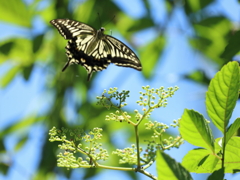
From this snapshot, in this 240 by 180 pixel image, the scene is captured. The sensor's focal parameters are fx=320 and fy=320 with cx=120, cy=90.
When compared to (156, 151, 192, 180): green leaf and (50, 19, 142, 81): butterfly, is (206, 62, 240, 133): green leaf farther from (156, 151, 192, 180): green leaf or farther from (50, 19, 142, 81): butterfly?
(50, 19, 142, 81): butterfly

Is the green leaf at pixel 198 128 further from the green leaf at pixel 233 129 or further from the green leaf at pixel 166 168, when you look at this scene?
the green leaf at pixel 166 168

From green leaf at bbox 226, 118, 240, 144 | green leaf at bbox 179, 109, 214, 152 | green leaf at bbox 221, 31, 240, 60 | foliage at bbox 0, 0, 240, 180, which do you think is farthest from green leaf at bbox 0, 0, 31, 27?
green leaf at bbox 226, 118, 240, 144

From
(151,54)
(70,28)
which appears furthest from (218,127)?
(151,54)

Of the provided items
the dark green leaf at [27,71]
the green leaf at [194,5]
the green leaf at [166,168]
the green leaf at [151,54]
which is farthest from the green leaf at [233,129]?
the dark green leaf at [27,71]

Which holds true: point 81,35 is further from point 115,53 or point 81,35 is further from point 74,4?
point 115,53

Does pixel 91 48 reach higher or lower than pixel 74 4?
lower

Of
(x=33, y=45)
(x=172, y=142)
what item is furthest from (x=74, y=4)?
(x=172, y=142)

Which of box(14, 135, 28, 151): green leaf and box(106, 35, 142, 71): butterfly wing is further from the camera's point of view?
box(14, 135, 28, 151): green leaf
